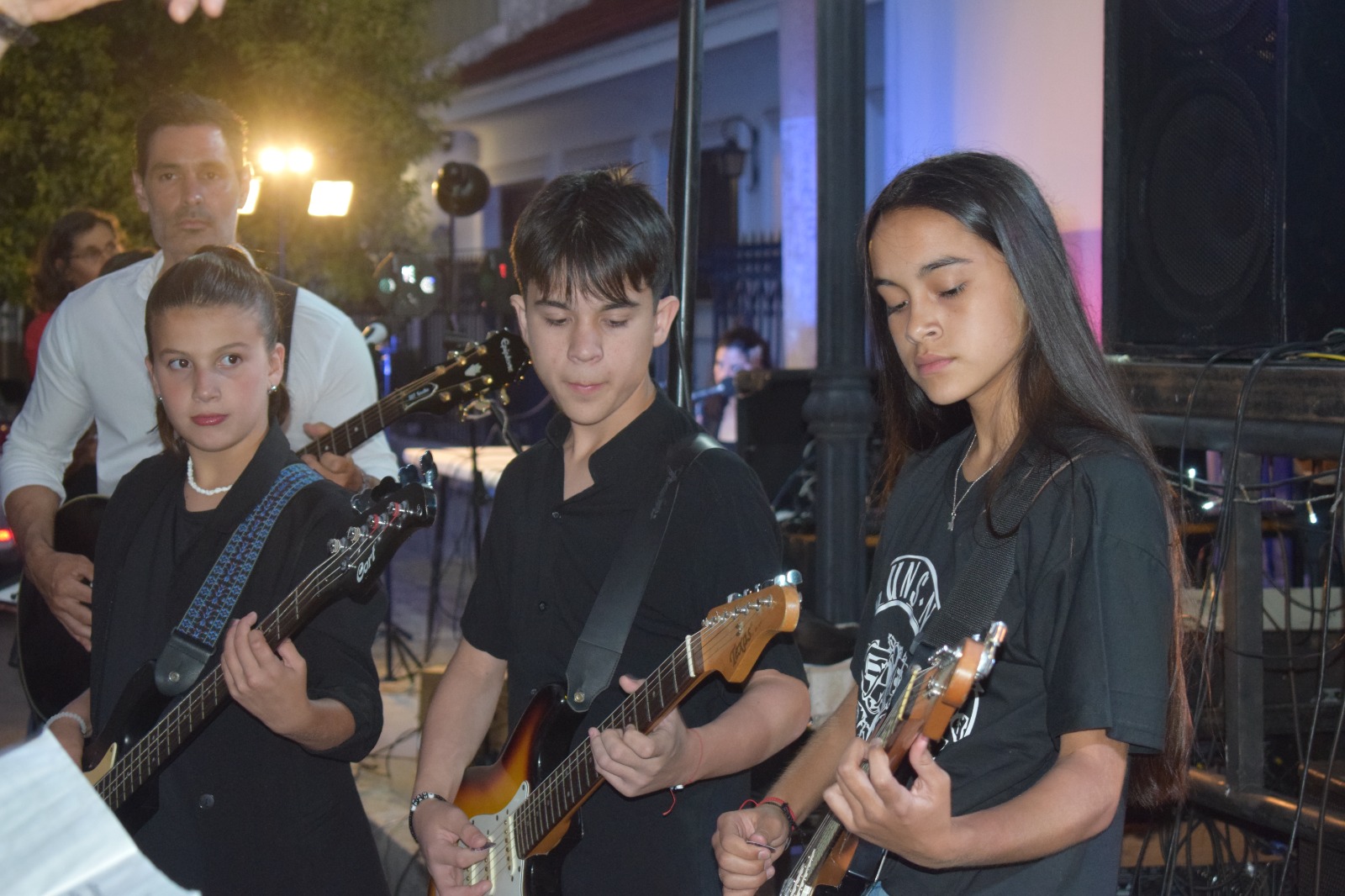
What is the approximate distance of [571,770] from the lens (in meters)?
2.09

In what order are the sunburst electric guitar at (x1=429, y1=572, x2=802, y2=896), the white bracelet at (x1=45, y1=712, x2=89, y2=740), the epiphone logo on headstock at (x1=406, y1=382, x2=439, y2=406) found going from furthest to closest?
the epiphone logo on headstock at (x1=406, y1=382, x2=439, y2=406), the white bracelet at (x1=45, y1=712, x2=89, y2=740), the sunburst electric guitar at (x1=429, y1=572, x2=802, y2=896)

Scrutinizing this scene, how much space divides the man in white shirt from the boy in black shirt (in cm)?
104

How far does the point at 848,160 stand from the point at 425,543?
8.52 m

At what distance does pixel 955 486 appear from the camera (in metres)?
1.81

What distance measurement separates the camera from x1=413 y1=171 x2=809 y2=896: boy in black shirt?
2.09 meters

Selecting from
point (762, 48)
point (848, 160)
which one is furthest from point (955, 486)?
point (762, 48)

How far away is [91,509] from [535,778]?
165 cm

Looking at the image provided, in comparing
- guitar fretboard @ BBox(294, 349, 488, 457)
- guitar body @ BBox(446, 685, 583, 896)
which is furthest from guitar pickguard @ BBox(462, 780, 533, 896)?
guitar fretboard @ BBox(294, 349, 488, 457)

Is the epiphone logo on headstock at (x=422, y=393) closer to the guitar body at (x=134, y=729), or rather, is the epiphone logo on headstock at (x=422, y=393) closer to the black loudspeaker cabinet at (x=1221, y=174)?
the guitar body at (x=134, y=729)

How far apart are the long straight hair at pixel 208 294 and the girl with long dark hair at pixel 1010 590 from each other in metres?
1.31

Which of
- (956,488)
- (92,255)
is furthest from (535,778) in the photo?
(92,255)

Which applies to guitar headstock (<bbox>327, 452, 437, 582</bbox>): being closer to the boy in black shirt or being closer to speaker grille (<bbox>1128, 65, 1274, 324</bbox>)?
the boy in black shirt

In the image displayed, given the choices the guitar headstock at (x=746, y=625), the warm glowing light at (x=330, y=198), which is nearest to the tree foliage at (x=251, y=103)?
the warm glowing light at (x=330, y=198)

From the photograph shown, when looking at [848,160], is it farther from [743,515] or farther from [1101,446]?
[1101,446]
